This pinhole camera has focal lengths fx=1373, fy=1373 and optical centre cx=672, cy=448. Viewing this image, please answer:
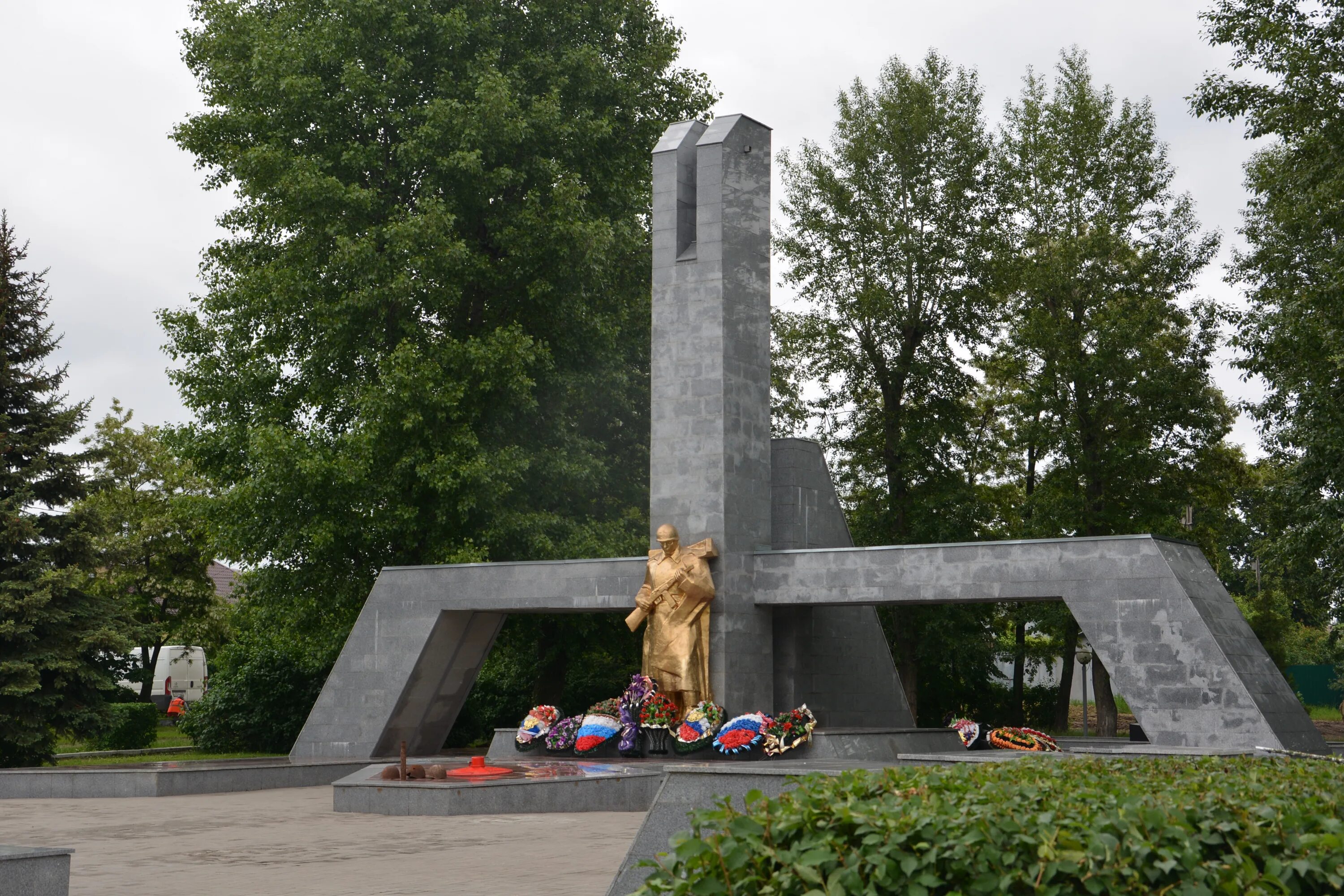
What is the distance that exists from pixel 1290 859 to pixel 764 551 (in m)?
15.1

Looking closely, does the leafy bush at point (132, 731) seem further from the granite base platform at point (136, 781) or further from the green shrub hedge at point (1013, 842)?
the green shrub hedge at point (1013, 842)

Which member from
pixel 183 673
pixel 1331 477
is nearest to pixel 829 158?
pixel 1331 477

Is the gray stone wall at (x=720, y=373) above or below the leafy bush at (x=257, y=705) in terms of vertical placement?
above

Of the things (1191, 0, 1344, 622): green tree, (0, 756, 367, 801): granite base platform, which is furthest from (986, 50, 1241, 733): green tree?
(0, 756, 367, 801): granite base platform

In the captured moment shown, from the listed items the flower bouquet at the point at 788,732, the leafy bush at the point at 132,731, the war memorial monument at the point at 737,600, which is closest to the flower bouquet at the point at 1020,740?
the war memorial monument at the point at 737,600

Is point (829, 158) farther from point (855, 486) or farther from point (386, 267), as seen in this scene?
point (386, 267)

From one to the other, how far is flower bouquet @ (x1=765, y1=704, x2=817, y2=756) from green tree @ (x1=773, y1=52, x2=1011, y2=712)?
14.5 metres

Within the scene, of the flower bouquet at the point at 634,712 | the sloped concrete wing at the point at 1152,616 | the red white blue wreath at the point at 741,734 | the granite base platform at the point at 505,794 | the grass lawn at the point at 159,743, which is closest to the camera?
the granite base platform at the point at 505,794

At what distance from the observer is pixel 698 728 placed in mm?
18062

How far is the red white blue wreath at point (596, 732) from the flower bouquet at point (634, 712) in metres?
0.11

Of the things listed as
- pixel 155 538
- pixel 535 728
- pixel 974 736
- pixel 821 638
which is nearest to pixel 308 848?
pixel 535 728

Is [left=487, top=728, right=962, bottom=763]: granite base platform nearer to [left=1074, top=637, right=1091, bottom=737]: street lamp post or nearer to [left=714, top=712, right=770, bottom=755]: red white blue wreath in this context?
[left=714, top=712, right=770, bottom=755]: red white blue wreath

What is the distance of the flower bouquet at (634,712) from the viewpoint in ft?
60.5

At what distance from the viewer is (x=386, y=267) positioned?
2406 cm
